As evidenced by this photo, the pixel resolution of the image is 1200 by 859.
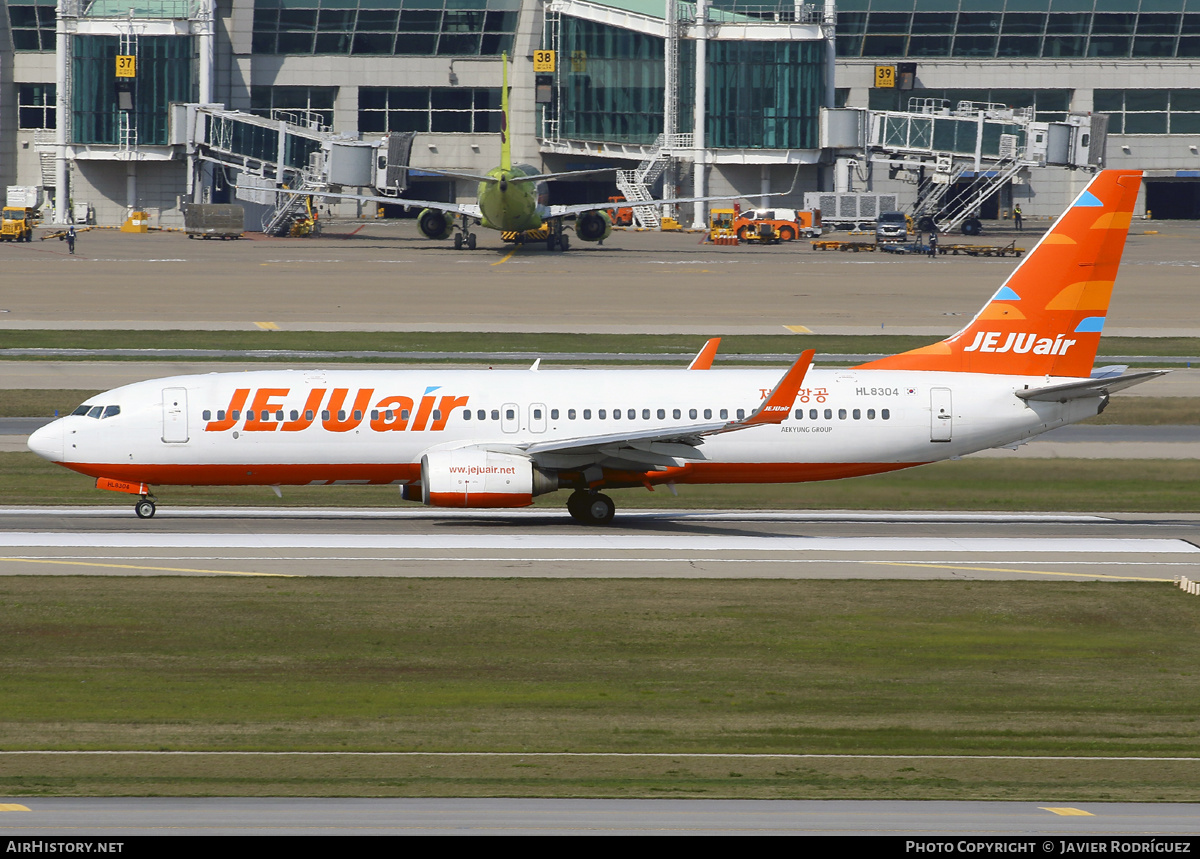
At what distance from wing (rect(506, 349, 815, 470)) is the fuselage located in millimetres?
221

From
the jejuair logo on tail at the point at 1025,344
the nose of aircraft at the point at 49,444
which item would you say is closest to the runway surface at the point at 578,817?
the nose of aircraft at the point at 49,444

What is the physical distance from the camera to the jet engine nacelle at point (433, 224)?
141m

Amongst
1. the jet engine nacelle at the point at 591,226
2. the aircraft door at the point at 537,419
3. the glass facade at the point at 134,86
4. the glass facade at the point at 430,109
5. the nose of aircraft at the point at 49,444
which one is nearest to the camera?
the nose of aircraft at the point at 49,444

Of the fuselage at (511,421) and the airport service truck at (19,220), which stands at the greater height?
the airport service truck at (19,220)

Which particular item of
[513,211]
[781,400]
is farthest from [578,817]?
[513,211]

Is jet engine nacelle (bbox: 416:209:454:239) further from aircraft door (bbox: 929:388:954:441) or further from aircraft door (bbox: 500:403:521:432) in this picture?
aircraft door (bbox: 929:388:954:441)

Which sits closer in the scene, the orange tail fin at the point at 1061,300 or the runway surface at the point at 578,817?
the runway surface at the point at 578,817

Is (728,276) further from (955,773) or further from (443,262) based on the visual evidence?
(955,773)

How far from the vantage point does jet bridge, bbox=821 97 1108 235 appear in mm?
152625

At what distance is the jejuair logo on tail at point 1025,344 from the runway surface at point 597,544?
16.4ft

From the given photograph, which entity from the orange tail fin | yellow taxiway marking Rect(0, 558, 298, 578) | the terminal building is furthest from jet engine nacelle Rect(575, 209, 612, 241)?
yellow taxiway marking Rect(0, 558, 298, 578)

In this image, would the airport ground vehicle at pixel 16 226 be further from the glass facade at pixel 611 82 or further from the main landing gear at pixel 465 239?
the glass facade at pixel 611 82

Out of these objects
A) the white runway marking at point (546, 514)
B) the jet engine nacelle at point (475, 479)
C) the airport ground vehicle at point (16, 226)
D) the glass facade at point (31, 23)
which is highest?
the glass facade at point (31, 23)

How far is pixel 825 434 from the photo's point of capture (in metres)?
41.3
